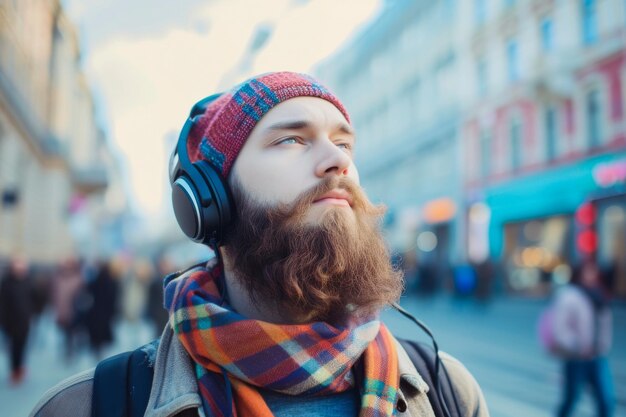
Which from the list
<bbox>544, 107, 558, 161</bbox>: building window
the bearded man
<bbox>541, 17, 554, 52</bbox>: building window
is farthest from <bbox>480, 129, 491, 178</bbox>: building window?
the bearded man

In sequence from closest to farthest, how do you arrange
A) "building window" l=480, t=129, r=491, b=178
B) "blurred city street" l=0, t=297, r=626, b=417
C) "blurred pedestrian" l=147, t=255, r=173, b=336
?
"blurred city street" l=0, t=297, r=626, b=417 < "blurred pedestrian" l=147, t=255, r=173, b=336 < "building window" l=480, t=129, r=491, b=178

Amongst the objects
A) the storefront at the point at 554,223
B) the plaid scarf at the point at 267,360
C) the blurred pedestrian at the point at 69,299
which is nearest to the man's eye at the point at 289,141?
the plaid scarf at the point at 267,360

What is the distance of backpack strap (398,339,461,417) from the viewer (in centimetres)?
155

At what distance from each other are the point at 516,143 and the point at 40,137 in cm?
1826

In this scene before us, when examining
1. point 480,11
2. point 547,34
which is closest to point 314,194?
point 547,34

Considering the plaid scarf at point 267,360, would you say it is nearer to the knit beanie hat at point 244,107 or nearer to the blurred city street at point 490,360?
the knit beanie hat at point 244,107

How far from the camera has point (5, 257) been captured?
1474 cm

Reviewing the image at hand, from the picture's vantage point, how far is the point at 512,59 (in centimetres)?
2217

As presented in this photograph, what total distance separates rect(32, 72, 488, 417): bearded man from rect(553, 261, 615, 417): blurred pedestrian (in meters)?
4.43

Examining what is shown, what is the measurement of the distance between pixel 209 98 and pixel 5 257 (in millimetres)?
15145

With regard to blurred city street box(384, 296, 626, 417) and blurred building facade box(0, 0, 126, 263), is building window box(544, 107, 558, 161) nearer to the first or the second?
blurred city street box(384, 296, 626, 417)

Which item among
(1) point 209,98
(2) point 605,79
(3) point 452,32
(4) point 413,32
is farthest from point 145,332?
(4) point 413,32

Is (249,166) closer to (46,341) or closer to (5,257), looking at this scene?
(46,341)

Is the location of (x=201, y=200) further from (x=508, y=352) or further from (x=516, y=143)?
(x=516, y=143)
